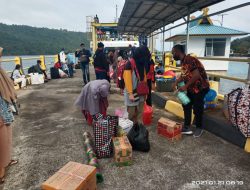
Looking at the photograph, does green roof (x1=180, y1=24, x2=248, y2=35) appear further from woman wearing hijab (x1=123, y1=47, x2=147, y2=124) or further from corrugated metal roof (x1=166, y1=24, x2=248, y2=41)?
woman wearing hijab (x1=123, y1=47, x2=147, y2=124)

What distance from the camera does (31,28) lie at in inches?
1945

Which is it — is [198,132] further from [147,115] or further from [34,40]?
[34,40]

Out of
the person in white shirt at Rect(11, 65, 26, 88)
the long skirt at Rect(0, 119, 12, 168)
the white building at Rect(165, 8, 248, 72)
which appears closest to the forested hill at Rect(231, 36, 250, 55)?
the white building at Rect(165, 8, 248, 72)

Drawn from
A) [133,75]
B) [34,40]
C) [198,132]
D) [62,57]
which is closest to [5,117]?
[133,75]

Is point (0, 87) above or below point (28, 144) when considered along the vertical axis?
above

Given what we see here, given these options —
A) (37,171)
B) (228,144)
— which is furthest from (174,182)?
(37,171)

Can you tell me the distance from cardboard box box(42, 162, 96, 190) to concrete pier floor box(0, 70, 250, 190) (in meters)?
0.43

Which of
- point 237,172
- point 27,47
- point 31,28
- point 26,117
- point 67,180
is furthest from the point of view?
point 31,28

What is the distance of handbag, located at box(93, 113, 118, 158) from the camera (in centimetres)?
343

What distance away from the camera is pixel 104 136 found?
3.46 meters

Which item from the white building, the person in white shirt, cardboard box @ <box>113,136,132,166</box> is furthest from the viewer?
the white building

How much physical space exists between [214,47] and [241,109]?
21013mm

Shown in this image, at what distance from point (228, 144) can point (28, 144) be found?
12.8 feet

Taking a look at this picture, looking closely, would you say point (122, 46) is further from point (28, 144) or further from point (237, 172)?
point (237, 172)
